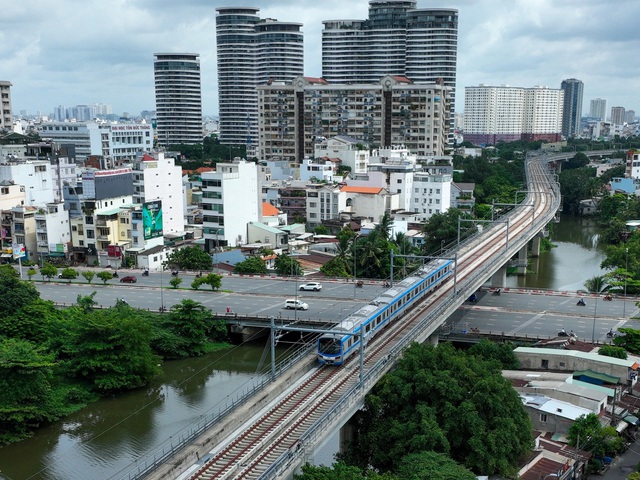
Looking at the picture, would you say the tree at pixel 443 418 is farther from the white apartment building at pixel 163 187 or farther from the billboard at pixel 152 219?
the white apartment building at pixel 163 187

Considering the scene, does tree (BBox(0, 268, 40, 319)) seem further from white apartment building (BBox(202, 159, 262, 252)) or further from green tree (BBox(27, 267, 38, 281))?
white apartment building (BBox(202, 159, 262, 252))

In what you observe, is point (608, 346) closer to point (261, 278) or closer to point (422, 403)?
point (422, 403)

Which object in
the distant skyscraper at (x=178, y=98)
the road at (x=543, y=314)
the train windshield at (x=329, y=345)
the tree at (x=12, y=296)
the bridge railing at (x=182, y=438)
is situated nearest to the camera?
the bridge railing at (x=182, y=438)

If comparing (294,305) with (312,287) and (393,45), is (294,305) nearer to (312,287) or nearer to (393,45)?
(312,287)

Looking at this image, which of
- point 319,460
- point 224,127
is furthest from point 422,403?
point 224,127

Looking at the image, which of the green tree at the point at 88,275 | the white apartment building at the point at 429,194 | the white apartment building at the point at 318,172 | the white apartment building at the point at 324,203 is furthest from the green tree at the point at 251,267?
the white apartment building at the point at 318,172

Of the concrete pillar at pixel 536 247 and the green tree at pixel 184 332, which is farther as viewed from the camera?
the concrete pillar at pixel 536 247
